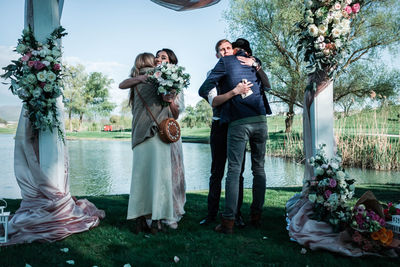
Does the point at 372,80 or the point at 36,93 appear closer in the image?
the point at 36,93

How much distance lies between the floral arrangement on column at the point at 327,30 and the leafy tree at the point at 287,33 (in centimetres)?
1129

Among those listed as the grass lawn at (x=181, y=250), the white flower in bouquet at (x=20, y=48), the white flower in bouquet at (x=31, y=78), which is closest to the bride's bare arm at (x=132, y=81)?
the white flower in bouquet at (x=31, y=78)

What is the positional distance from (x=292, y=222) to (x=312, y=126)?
967 millimetres

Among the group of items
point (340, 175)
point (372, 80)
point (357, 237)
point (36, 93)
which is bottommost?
point (357, 237)

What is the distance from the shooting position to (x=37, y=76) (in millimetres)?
3092

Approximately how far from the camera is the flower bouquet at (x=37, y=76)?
3.10 metres

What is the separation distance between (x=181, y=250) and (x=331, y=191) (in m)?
1.40

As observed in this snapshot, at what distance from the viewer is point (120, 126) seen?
4775cm

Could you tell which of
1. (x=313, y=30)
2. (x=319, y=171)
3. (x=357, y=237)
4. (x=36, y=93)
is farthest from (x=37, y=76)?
(x=357, y=237)

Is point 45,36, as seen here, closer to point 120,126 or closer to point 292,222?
point 292,222

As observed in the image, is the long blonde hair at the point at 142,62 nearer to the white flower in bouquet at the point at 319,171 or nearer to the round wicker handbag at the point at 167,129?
the round wicker handbag at the point at 167,129

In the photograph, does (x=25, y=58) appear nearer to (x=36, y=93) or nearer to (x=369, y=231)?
(x=36, y=93)

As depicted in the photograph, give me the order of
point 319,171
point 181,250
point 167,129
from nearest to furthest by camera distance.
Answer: point 181,250, point 319,171, point 167,129

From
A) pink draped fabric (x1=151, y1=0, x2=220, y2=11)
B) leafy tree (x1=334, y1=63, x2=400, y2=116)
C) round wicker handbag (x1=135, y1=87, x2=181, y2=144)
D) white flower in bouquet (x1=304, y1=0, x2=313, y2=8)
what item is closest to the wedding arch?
white flower in bouquet (x1=304, y1=0, x2=313, y2=8)
